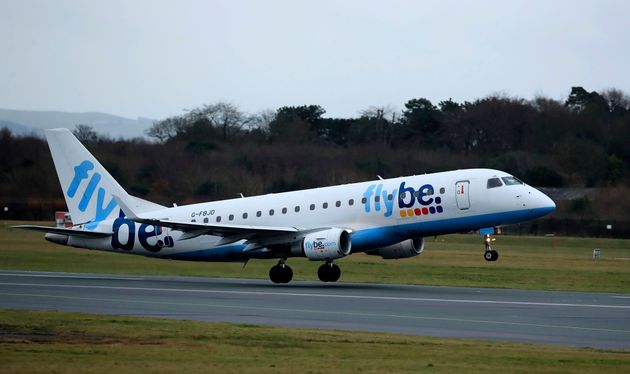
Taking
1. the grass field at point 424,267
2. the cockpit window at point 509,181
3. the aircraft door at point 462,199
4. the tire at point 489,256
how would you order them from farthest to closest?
the tire at point 489,256 → the grass field at point 424,267 → the cockpit window at point 509,181 → the aircraft door at point 462,199

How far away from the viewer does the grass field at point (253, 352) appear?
15.8m

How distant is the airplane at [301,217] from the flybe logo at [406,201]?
31mm

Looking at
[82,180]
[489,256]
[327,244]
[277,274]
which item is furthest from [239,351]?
[489,256]

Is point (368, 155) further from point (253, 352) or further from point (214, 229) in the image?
point (253, 352)

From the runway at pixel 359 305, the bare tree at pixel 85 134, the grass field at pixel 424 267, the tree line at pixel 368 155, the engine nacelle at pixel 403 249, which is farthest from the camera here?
the bare tree at pixel 85 134

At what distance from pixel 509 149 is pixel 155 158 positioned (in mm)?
22602

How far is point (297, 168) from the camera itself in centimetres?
7012

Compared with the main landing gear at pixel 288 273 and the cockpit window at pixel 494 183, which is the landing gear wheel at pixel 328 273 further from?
the cockpit window at pixel 494 183

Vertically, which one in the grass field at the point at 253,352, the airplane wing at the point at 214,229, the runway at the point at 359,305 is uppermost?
the airplane wing at the point at 214,229

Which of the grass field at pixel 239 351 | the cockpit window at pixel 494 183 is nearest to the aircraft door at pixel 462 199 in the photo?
the cockpit window at pixel 494 183

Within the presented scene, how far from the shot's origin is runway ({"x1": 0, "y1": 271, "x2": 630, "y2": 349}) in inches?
867

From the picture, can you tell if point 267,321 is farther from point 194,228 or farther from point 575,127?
point 575,127

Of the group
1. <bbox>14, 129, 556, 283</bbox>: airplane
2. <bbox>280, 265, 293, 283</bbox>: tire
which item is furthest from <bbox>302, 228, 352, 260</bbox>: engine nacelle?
<bbox>280, 265, 293, 283</bbox>: tire

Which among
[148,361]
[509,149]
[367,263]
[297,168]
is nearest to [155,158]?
[297,168]
